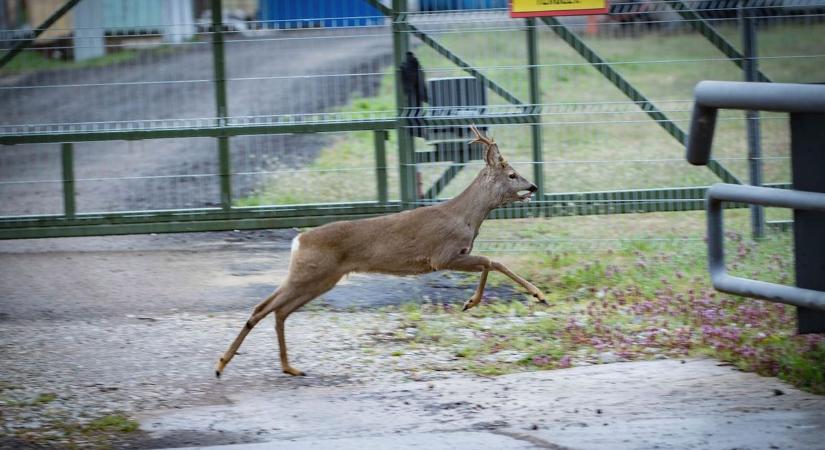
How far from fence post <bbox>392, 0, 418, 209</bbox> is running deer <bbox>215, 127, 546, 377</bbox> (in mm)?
1432

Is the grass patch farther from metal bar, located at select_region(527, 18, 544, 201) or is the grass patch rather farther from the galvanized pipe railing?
metal bar, located at select_region(527, 18, 544, 201)

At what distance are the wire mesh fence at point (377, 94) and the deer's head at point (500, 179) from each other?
113cm

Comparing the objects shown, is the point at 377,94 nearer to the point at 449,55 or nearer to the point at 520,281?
the point at 449,55

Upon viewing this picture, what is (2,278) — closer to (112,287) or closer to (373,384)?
(112,287)

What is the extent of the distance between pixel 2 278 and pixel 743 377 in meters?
6.49

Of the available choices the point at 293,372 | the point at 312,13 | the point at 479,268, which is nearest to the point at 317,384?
the point at 293,372

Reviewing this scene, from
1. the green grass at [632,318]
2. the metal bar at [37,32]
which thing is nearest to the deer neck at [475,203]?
the green grass at [632,318]

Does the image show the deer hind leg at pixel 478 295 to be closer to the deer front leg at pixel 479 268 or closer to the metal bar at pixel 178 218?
the deer front leg at pixel 479 268

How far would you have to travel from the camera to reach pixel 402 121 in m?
10.3

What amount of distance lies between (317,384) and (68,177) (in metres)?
4.91

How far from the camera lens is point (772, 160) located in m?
10.0

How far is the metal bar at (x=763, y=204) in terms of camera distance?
568 centimetres

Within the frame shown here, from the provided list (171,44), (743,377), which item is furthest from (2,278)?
(743,377)

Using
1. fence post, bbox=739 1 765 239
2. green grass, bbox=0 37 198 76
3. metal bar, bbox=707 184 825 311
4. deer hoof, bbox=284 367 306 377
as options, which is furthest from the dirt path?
fence post, bbox=739 1 765 239
